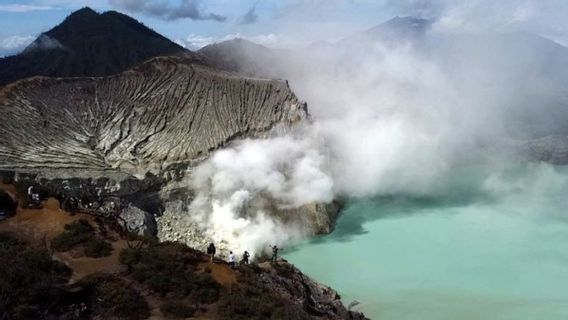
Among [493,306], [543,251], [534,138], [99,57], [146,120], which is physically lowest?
[493,306]

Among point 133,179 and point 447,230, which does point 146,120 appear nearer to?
point 133,179

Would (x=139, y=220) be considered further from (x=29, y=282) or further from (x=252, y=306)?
(x=252, y=306)

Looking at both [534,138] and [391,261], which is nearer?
[391,261]

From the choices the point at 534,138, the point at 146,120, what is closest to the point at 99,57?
the point at 146,120

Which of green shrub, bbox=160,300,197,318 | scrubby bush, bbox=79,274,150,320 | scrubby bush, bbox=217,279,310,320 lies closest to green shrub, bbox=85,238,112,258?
scrubby bush, bbox=79,274,150,320

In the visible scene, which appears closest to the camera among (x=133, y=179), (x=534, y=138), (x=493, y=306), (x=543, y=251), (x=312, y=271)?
(x=493, y=306)

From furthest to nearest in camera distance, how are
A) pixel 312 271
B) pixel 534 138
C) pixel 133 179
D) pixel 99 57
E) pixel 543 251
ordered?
pixel 99 57 < pixel 534 138 < pixel 133 179 < pixel 543 251 < pixel 312 271

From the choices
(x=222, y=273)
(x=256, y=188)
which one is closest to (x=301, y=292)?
(x=222, y=273)

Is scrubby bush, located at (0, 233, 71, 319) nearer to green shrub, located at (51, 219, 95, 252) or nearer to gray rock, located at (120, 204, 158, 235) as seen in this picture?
green shrub, located at (51, 219, 95, 252)
